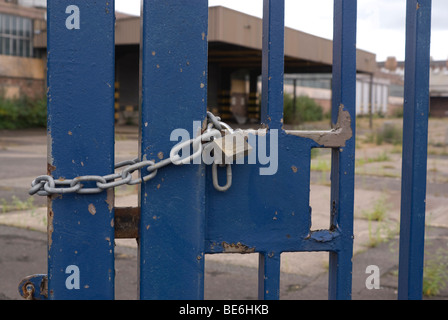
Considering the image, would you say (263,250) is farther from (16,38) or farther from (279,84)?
(16,38)

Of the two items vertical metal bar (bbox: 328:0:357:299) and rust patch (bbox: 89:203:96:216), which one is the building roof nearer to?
vertical metal bar (bbox: 328:0:357:299)

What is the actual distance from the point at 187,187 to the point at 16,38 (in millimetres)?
27804

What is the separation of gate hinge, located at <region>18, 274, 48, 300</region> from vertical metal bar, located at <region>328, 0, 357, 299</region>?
0.77 metres

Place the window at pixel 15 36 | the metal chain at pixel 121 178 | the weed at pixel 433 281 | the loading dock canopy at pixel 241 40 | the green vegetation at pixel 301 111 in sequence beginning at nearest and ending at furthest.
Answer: the metal chain at pixel 121 178 → the weed at pixel 433 281 → the loading dock canopy at pixel 241 40 → the window at pixel 15 36 → the green vegetation at pixel 301 111

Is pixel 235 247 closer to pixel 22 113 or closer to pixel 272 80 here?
pixel 272 80

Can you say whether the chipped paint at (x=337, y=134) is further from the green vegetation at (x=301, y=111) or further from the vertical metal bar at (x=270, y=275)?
the green vegetation at (x=301, y=111)

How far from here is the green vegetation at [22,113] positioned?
24.1 metres

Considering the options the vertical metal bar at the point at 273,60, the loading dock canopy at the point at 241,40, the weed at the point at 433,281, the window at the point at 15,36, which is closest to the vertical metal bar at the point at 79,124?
the vertical metal bar at the point at 273,60

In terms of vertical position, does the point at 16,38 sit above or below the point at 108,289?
above

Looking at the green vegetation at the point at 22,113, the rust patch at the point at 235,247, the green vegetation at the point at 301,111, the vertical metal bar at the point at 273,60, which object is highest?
Result: the green vegetation at the point at 301,111

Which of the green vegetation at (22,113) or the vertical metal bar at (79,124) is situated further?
the green vegetation at (22,113)

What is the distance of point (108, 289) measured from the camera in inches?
55.9

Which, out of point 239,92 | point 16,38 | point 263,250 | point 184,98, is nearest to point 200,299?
point 263,250

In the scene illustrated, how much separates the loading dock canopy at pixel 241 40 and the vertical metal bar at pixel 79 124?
2053 centimetres
